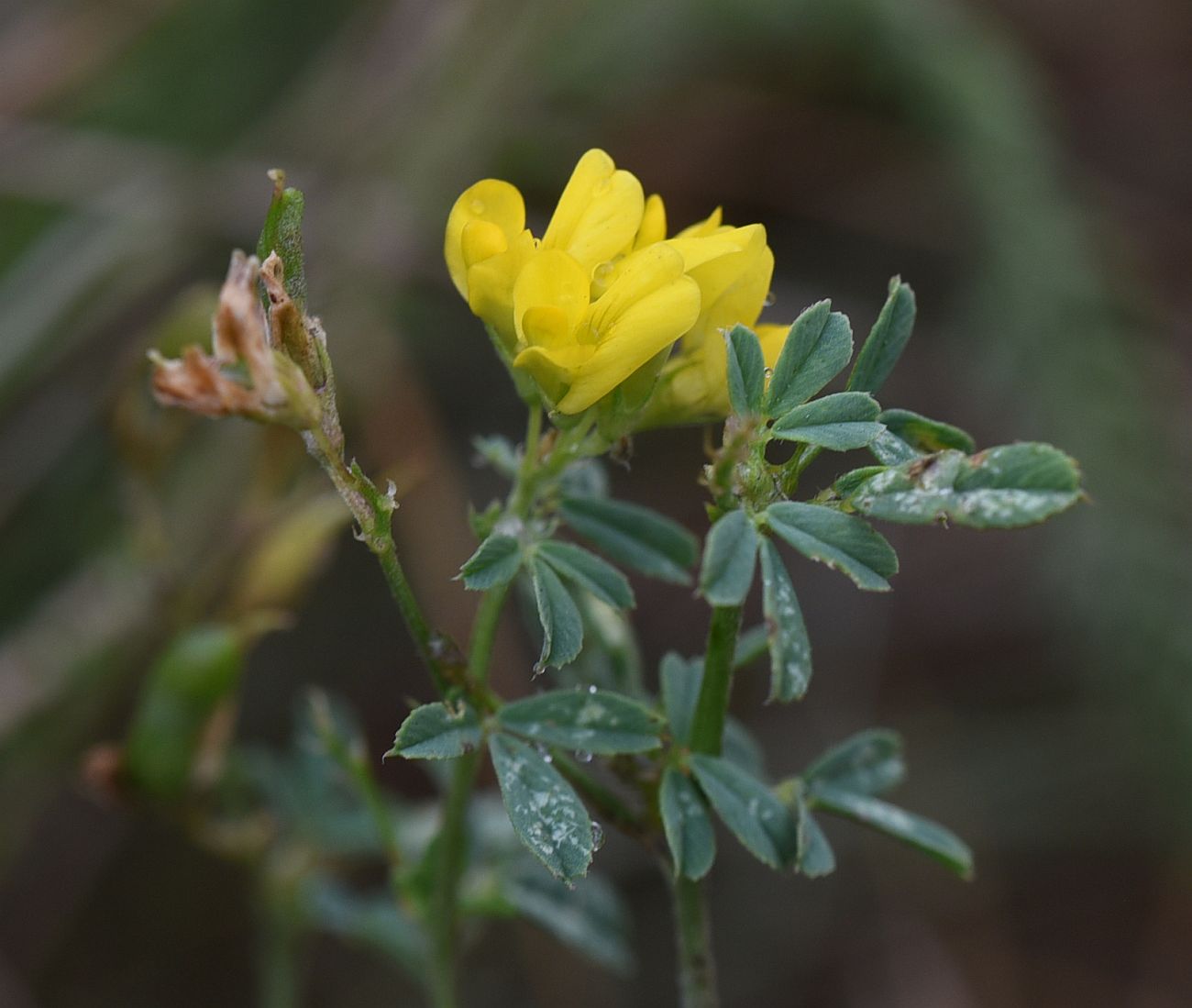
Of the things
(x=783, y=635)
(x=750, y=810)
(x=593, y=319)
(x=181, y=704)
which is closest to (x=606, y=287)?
(x=593, y=319)

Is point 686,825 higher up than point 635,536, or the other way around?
point 635,536

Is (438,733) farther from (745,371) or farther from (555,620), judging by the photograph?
(745,371)

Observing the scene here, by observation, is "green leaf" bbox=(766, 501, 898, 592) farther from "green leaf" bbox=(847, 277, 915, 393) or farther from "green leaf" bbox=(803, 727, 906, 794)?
"green leaf" bbox=(803, 727, 906, 794)

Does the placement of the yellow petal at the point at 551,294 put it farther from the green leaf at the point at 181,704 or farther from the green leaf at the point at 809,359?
the green leaf at the point at 181,704

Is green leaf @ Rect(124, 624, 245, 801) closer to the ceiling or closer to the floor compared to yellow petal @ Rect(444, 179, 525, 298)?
closer to the floor

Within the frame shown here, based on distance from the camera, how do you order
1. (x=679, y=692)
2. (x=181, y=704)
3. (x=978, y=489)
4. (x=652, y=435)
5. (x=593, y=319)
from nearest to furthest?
1. (x=978, y=489)
2. (x=593, y=319)
3. (x=679, y=692)
4. (x=181, y=704)
5. (x=652, y=435)

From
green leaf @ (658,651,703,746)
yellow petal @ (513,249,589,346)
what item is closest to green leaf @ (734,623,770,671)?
green leaf @ (658,651,703,746)
